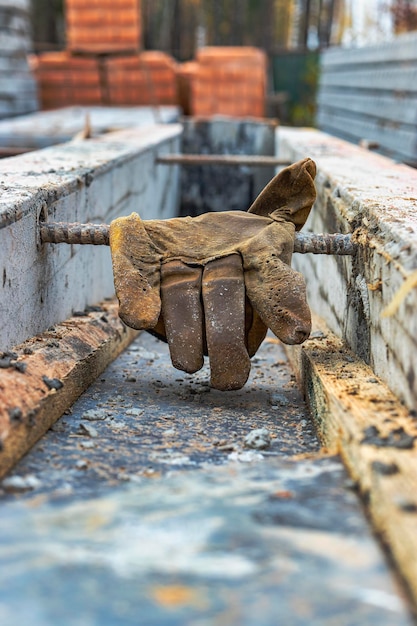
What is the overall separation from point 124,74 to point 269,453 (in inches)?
404

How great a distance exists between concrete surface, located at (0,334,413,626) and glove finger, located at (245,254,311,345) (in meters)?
0.41

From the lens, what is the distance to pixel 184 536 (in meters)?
1.82

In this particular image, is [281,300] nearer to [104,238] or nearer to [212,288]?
[212,288]

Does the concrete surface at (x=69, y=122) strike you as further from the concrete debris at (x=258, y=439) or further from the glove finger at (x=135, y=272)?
the concrete debris at (x=258, y=439)

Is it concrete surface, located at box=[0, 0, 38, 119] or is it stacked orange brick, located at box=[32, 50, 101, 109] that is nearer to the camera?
concrete surface, located at box=[0, 0, 38, 119]

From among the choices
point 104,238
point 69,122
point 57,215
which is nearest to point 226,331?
point 104,238

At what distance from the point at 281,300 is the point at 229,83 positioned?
9.09 m

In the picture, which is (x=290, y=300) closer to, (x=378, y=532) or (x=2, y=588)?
(x=378, y=532)

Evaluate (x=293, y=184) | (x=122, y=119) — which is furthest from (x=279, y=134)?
(x=293, y=184)

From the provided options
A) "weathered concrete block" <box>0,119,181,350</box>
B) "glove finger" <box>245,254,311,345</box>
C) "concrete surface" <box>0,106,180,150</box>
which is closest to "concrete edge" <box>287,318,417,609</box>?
"glove finger" <box>245,254,311,345</box>

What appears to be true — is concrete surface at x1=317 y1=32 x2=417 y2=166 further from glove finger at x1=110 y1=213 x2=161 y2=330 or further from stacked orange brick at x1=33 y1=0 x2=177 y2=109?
glove finger at x1=110 y1=213 x2=161 y2=330

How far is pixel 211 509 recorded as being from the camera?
1.94 metres

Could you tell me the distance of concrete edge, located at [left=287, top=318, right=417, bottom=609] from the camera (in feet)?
5.67

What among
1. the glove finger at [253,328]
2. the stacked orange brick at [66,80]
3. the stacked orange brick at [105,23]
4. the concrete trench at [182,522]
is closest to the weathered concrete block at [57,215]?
the concrete trench at [182,522]
